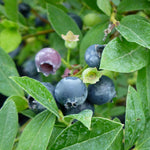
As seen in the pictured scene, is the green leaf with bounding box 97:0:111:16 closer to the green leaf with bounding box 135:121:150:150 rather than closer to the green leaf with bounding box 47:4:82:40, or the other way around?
the green leaf with bounding box 47:4:82:40

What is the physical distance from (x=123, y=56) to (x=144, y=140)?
36 centimetres

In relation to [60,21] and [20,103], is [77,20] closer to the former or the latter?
[60,21]

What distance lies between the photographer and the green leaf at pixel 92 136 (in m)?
0.80

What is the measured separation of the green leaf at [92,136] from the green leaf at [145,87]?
27 centimetres

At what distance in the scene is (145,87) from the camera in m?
1.05

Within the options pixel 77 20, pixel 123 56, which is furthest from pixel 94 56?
pixel 77 20

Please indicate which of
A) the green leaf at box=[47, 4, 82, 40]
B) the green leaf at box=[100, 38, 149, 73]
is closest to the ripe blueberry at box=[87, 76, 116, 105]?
the green leaf at box=[100, 38, 149, 73]

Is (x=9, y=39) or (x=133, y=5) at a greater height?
(x=133, y=5)

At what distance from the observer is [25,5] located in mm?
2076

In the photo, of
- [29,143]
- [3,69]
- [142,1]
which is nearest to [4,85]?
[3,69]

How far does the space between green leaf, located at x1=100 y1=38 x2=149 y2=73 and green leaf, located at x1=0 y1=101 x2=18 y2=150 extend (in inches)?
14.2

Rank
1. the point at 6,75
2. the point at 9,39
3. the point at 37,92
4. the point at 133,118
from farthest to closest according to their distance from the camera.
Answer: the point at 9,39, the point at 6,75, the point at 133,118, the point at 37,92

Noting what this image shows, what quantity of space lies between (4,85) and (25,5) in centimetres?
112

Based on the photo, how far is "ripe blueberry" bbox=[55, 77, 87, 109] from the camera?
34.3 inches
